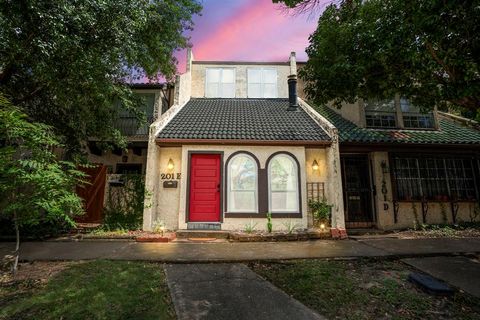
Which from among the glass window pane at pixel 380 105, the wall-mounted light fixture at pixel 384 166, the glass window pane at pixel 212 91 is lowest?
the wall-mounted light fixture at pixel 384 166

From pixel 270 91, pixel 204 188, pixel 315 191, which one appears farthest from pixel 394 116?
pixel 204 188

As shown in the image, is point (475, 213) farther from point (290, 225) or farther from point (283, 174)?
point (283, 174)

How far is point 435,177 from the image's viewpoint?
949 cm

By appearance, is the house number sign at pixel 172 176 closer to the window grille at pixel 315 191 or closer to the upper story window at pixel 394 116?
the window grille at pixel 315 191

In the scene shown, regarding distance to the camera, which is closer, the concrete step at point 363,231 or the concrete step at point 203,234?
the concrete step at point 203,234

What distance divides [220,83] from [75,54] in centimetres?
887

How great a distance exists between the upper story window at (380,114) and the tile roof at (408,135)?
414mm

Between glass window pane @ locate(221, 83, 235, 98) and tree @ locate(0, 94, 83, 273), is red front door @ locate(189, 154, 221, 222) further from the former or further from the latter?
glass window pane @ locate(221, 83, 235, 98)

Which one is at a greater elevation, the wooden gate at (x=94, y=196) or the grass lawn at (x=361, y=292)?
the wooden gate at (x=94, y=196)

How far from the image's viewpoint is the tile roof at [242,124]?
338 inches

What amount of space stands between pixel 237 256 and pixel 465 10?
691cm

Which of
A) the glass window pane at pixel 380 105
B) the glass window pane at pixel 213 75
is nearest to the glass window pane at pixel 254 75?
the glass window pane at pixel 213 75

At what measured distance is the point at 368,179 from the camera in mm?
9484

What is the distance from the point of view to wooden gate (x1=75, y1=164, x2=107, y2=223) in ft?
29.2
